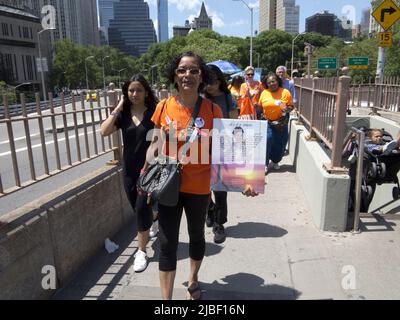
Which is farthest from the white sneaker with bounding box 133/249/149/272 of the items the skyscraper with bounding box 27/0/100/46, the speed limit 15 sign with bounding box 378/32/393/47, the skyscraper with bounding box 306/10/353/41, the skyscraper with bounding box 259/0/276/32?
the skyscraper with bounding box 306/10/353/41

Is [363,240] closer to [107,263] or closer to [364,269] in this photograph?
[364,269]

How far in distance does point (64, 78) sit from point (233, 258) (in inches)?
2968

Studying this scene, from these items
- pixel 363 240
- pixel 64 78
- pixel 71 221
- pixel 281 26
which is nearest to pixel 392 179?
pixel 363 240

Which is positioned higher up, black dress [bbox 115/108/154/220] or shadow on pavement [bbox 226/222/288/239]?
black dress [bbox 115/108/154/220]

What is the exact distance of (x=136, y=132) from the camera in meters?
3.62

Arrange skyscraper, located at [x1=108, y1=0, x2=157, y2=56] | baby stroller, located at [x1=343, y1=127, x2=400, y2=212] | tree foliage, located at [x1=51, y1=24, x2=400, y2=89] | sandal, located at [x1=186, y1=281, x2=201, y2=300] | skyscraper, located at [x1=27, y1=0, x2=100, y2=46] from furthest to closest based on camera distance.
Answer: skyscraper, located at [x1=108, y1=0, x2=157, y2=56] < skyscraper, located at [x1=27, y1=0, x2=100, y2=46] < tree foliage, located at [x1=51, y1=24, x2=400, y2=89] < baby stroller, located at [x1=343, y1=127, x2=400, y2=212] < sandal, located at [x1=186, y1=281, x2=201, y2=300]

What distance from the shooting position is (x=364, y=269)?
11.4 ft

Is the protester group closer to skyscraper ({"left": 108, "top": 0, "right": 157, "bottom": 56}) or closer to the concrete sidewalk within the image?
the concrete sidewalk

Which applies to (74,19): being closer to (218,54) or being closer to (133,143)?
(218,54)

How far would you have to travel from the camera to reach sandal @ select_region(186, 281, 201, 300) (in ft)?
10.1

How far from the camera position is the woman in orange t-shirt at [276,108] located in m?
6.61

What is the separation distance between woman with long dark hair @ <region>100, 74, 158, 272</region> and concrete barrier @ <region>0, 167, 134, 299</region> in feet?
1.74

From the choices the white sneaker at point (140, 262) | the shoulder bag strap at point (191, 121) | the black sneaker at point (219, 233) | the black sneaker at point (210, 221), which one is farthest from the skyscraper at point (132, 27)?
the shoulder bag strap at point (191, 121)

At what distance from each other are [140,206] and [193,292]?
3.21 ft
